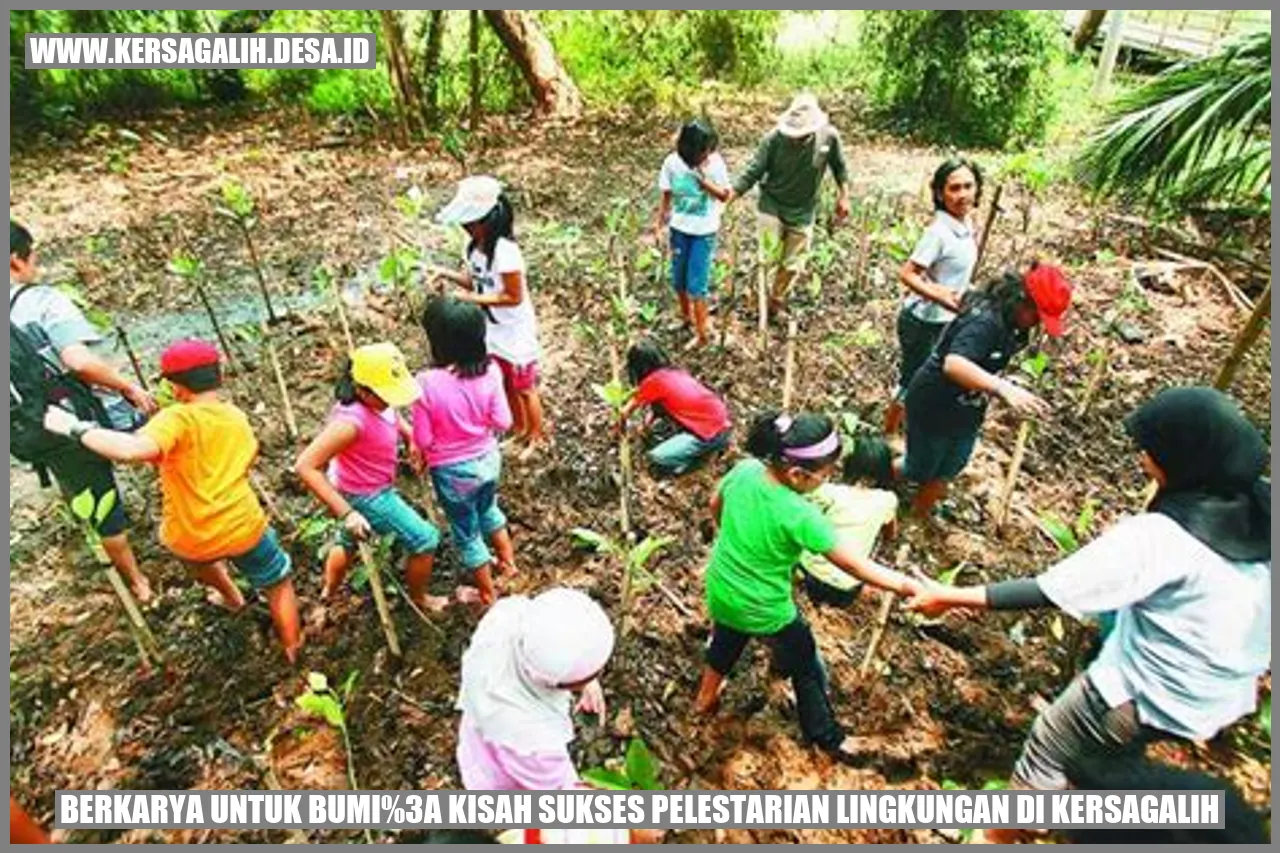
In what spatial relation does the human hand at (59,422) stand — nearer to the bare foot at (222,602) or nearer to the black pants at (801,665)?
the bare foot at (222,602)

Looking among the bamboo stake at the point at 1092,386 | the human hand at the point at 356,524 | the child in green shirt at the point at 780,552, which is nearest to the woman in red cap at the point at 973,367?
the child in green shirt at the point at 780,552

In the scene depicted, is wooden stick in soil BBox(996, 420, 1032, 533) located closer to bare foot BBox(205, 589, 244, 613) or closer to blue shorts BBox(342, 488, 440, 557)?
blue shorts BBox(342, 488, 440, 557)

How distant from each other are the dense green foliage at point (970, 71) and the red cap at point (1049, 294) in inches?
320

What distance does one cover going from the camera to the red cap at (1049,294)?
3.25 meters

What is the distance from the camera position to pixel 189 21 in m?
10.8

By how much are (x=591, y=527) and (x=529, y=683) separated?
206cm

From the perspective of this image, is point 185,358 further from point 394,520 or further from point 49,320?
point 394,520

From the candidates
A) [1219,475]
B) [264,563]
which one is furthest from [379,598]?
[1219,475]

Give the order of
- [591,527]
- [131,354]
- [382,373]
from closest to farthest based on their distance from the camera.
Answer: [382,373] → [591,527] → [131,354]

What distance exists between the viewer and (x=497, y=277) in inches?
159

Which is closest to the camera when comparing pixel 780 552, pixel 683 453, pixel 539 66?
pixel 780 552

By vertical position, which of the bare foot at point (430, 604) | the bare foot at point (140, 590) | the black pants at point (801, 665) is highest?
the black pants at point (801, 665)

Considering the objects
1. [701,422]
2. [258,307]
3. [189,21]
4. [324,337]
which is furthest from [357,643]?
[189,21]

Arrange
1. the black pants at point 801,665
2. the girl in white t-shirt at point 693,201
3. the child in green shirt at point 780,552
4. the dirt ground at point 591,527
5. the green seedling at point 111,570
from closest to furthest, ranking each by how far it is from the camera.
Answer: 1. the child in green shirt at point 780,552
2. the green seedling at point 111,570
3. the black pants at point 801,665
4. the dirt ground at point 591,527
5. the girl in white t-shirt at point 693,201
